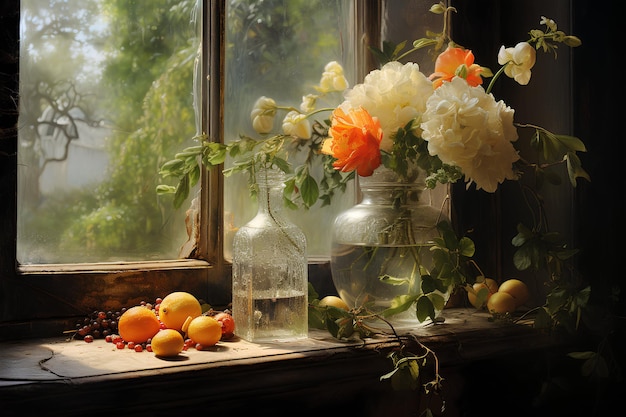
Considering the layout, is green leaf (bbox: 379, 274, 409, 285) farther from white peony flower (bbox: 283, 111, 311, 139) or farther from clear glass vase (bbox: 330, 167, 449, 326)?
white peony flower (bbox: 283, 111, 311, 139)

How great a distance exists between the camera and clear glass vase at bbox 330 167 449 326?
1269mm

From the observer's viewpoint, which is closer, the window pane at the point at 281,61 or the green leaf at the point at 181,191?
the green leaf at the point at 181,191

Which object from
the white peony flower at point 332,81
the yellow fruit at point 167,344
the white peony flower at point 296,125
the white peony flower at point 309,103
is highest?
the white peony flower at point 332,81

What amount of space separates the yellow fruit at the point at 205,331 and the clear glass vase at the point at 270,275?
8cm

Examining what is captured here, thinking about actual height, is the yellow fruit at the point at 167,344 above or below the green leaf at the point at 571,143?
below

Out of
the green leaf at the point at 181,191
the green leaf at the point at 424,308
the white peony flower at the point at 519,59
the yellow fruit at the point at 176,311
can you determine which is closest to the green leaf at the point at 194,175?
the green leaf at the point at 181,191

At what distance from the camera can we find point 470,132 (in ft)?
3.70

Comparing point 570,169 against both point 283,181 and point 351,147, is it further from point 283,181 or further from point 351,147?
point 283,181

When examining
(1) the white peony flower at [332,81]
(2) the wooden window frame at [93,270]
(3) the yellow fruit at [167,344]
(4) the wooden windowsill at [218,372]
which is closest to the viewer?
(4) the wooden windowsill at [218,372]

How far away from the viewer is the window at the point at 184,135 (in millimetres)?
1172

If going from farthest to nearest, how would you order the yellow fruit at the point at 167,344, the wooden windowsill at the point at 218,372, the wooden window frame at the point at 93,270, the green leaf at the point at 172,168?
1. the green leaf at the point at 172,168
2. the wooden window frame at the point at 93,270
3. the yellow fruit at the point at 167,344
4. the wooden windowsill at the point at 218,372

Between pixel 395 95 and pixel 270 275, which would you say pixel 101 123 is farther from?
pixel 395 95

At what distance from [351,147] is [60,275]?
0.54 meters

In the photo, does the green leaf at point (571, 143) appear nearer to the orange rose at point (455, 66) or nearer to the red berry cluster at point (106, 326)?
the orange rose at point (455, 66)
